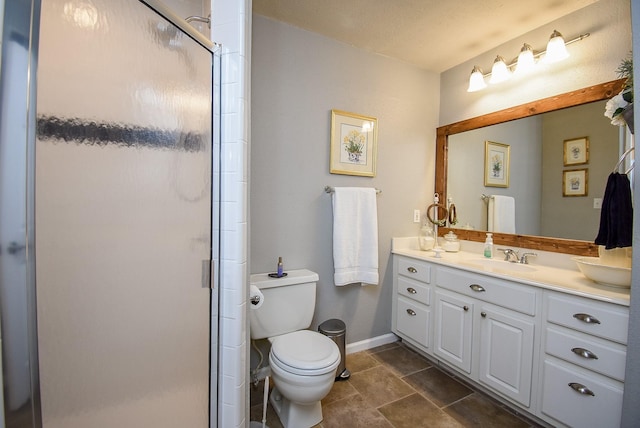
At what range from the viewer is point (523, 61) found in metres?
1.81

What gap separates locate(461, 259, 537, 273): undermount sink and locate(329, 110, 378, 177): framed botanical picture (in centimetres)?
99

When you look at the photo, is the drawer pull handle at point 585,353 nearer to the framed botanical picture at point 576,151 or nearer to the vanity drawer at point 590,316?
the vanity drawer at point 590,316

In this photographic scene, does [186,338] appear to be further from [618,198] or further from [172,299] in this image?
[618,198]

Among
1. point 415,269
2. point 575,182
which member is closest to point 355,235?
point 415,269

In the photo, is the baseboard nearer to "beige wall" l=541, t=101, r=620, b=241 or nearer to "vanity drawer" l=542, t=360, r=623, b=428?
"vanity drawer" l=542, t=360, r=623, b=428

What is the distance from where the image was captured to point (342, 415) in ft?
4.91

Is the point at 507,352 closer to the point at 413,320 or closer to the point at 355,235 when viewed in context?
the point at 413,320

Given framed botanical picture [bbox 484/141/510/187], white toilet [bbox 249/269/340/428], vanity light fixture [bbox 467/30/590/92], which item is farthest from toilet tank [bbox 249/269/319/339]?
vanity light fixture [bbox 467/30/590/92]

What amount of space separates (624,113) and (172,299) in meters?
2.00

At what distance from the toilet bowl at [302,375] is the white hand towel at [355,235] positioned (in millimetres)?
590

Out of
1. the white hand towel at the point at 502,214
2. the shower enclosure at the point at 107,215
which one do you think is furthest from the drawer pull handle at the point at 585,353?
the shower enclosure at the point at 107,215

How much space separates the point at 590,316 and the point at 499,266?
0.61 meters

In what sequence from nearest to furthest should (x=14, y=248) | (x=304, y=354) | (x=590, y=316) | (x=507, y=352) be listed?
(x=14, y=248) < (x=590, y=316) < (x=304, y=354) < (x=507, y=352)

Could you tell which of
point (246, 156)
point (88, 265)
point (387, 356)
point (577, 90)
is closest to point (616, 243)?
point (577, 90)
